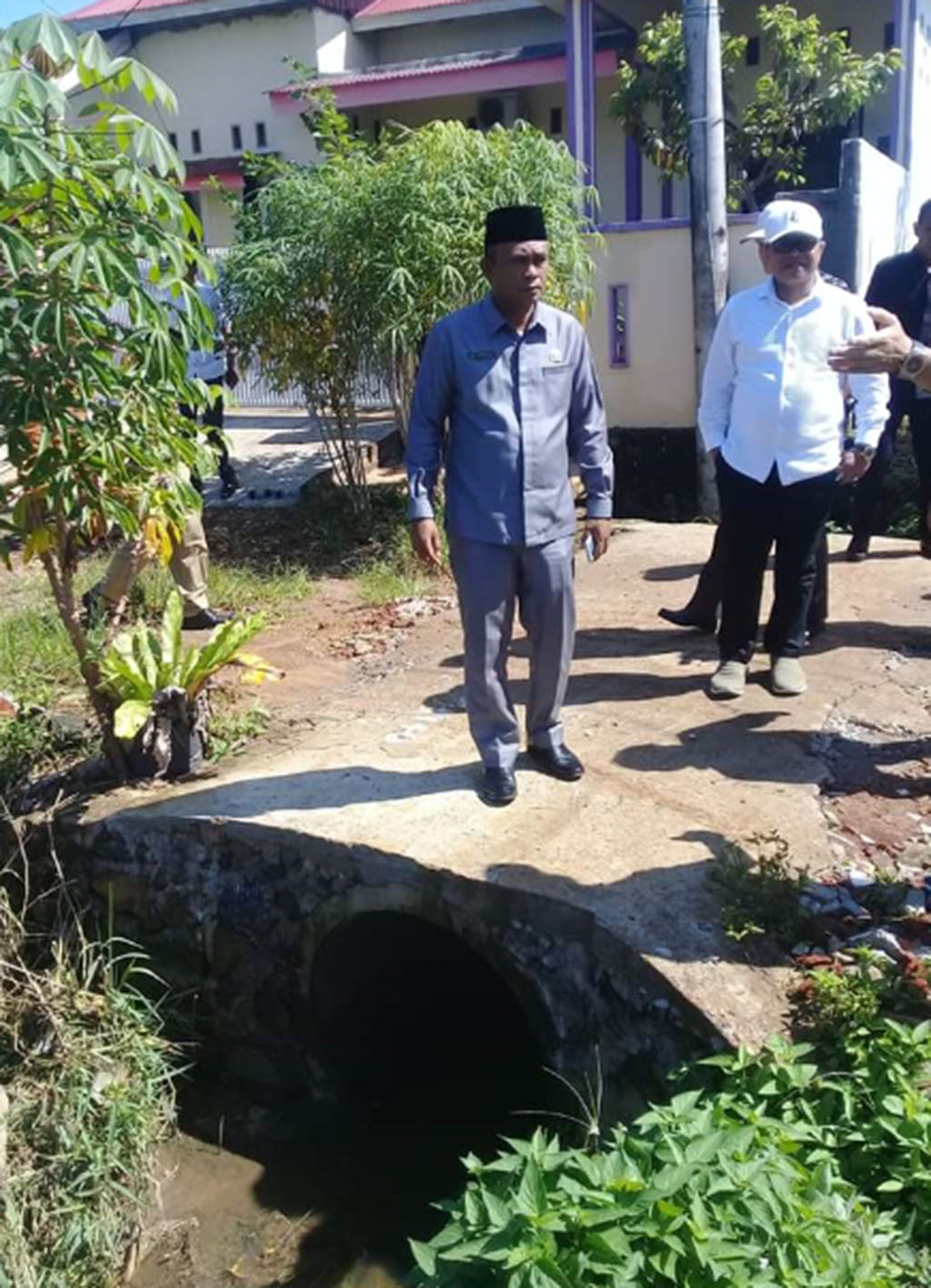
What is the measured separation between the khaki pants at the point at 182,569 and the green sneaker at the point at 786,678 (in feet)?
8.73

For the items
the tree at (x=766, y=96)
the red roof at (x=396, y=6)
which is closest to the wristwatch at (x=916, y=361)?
the tree at (x=766, y=96)

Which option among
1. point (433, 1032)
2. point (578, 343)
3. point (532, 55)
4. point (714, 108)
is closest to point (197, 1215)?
point (433, 1032)

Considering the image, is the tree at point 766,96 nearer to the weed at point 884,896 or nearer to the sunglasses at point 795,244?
the sunglasses at point 795,244

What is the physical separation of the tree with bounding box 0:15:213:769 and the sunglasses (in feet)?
6.75

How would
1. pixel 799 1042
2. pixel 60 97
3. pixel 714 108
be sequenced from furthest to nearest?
pixel 714 108
pixel 60 97
pixel 799 1042

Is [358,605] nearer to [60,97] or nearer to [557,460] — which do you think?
[557,460]

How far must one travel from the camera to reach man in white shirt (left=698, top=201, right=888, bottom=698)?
14.8ft

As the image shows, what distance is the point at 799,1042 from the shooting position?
3107 millimetres

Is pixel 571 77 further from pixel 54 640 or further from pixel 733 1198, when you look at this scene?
pixel 733 1198

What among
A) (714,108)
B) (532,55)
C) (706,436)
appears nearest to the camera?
(706,436)

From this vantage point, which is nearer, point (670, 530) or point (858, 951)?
point (858, 951)

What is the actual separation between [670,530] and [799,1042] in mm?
5065

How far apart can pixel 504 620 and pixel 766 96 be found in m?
7.85

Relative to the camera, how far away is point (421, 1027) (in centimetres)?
517
